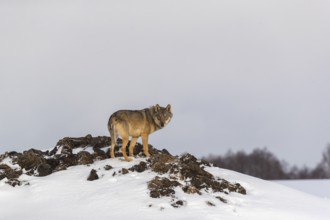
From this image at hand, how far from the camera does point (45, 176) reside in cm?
1808

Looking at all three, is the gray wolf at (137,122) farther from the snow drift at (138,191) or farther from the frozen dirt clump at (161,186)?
the frozen dirt clump at (161,186)

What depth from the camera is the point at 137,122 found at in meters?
18.2

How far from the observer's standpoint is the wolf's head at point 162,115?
1828 centimetres

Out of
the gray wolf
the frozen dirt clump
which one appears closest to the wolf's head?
the gray wolf

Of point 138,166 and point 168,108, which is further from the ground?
point 168,108

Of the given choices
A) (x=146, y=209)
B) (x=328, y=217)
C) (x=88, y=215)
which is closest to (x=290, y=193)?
(x=328, y=217)

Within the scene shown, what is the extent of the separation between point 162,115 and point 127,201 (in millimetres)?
4180

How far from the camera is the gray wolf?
1806 centimetres

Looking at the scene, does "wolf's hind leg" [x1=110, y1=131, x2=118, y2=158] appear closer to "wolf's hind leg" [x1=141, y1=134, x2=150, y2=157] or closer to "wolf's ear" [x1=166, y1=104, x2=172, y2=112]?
"wolf's hind leg" [x1=141, y1=134, x2=150, y2=157]

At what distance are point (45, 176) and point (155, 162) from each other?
3.87 metres

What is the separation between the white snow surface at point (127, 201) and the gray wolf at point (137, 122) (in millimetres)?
843

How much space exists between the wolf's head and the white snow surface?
1407mm

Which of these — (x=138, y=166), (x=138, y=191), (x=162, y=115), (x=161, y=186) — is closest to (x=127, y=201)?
(x=138, y=191)

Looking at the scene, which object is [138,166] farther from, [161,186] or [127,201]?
[127,201]
